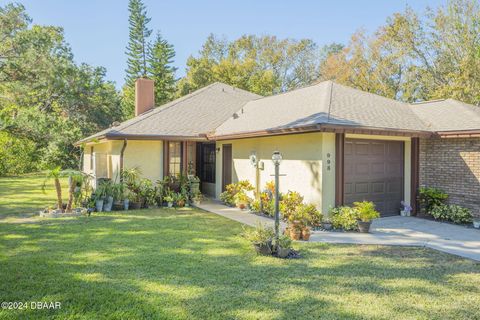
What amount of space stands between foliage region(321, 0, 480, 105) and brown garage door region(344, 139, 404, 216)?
13.3m

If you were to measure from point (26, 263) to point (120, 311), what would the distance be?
2.56 m

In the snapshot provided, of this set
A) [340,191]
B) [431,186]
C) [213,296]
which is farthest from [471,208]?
[213,296]

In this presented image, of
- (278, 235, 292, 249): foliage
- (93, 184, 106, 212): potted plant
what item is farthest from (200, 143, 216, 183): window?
(278, 235, 292, 249): foliage

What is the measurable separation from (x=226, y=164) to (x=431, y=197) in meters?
7.03

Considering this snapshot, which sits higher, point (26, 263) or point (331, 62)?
point (331, 62)

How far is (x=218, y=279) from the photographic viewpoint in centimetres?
484

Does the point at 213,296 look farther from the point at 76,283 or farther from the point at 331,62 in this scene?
the point at 331,62

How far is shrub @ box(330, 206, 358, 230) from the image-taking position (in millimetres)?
8219

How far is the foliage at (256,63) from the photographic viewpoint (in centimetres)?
3055

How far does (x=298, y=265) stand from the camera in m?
5.59

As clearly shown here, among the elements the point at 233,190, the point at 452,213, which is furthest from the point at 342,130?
→ the point at 233,190

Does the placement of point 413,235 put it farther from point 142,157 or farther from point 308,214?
point 142,157

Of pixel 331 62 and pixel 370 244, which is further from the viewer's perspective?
pixel 331 62

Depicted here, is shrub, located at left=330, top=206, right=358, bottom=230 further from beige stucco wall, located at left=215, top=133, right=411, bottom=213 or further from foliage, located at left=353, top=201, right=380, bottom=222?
beige stucco wall, located at left=215, top=133, right=411, bottom=213
